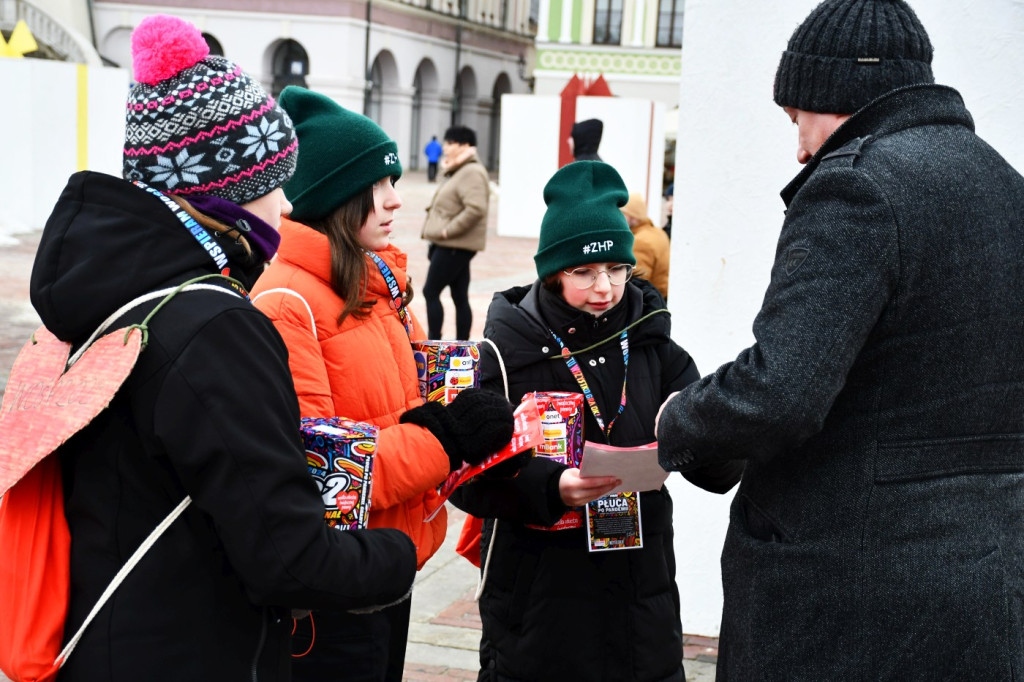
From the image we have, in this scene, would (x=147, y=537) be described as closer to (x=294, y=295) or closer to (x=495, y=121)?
(x=294, y=295)

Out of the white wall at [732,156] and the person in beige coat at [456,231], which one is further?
the person in beige coat at [456,231]

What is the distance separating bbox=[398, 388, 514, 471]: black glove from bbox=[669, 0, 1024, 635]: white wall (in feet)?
6.21

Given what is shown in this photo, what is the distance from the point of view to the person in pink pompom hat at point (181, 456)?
173 cm

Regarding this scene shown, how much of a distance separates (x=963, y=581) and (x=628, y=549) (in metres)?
1.05

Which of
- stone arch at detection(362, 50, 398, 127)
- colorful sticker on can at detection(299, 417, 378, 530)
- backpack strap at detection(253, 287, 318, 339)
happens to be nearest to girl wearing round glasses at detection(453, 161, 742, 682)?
backpack strap at detection(253, 287, 318, 339)

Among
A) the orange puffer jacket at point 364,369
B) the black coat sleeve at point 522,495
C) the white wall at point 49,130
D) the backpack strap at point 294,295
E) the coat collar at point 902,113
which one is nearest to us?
the coat collar at point 902,113

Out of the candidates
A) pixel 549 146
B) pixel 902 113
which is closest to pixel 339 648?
pixel 902 113

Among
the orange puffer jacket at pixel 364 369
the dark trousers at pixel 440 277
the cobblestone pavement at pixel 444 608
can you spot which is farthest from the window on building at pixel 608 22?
the orange puffer jacket at pixel 364 369

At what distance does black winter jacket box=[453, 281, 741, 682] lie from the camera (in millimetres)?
2889

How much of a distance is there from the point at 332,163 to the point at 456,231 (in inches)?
278

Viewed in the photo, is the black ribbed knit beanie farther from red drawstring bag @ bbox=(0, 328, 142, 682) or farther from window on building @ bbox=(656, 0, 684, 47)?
window on building @ bbox=(656, 0, 684, 47)

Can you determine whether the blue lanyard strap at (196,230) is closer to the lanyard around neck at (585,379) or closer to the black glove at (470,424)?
the black glove at (470,424)

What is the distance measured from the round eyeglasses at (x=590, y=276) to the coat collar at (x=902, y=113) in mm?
1044

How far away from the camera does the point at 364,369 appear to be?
98.0 inches
